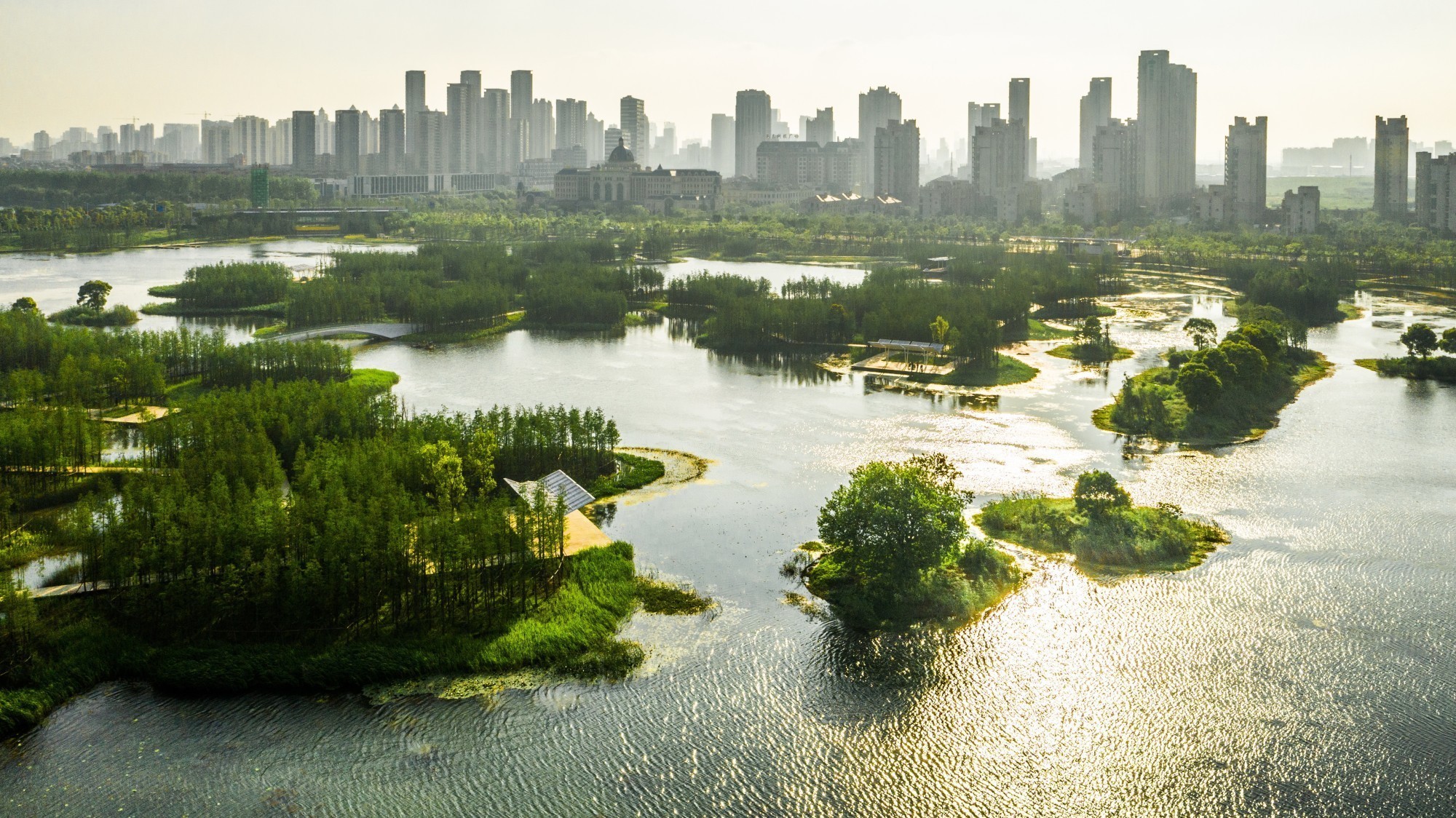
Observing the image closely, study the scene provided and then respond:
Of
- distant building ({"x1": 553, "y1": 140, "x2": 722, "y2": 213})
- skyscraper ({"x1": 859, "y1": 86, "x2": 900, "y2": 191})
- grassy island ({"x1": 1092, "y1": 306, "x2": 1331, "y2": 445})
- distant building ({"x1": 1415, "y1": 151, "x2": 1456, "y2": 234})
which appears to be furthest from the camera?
skyscraper ({"x1": 859, "y1": 86, "x2": 900, "y2": 191})

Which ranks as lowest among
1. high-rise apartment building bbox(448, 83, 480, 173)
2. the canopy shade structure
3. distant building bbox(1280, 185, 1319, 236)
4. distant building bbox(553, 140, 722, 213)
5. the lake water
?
the lake water

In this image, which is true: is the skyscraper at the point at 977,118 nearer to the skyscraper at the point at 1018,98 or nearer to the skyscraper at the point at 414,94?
the skyscraper at the point at 1018,98

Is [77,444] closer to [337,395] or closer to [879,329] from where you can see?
[337,395]

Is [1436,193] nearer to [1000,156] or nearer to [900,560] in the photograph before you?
[1000,156]

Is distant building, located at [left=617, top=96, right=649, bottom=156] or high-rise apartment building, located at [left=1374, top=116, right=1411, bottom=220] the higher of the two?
distant building, located at [left=617, top=96, right=649, bottom=156]

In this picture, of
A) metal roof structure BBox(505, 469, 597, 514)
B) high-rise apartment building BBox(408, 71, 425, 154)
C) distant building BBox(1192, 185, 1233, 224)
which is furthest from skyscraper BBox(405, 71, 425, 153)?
metal roof structure BBox(505, 469, 597, 514)

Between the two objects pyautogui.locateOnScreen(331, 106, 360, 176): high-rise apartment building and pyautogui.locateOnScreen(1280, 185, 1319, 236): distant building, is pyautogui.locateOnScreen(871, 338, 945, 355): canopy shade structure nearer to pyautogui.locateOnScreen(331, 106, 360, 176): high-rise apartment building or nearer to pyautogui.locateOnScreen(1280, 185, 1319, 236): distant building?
pyautogui.locateOnScreen(1280, 185, 1319, 236): distant building

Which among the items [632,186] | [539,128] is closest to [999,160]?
[632,186]

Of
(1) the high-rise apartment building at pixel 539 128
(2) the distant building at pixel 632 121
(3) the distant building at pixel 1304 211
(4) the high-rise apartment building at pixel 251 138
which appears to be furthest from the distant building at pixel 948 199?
(4) the high-rise apartment building at pixel 251 138
